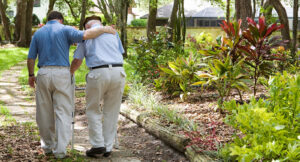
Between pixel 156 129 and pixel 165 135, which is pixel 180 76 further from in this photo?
pixel 165 135

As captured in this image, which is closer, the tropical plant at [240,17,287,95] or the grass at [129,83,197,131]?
the grass at [129,83,197,131]

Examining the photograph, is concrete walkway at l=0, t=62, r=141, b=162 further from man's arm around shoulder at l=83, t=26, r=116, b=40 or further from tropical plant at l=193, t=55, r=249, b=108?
tropical plant at l=193, t=55, r=249, b=108

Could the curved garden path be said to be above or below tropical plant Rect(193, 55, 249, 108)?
below

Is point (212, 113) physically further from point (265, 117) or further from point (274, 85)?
point (265, 117)

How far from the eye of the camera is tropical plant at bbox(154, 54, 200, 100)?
23.6 ft

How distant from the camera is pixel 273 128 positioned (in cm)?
311

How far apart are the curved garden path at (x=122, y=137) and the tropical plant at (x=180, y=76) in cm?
118

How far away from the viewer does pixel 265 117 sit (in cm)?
312

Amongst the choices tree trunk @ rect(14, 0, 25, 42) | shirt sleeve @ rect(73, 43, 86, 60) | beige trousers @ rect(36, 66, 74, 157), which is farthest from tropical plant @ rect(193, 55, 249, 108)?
tree trunk @ rect(14, 0, 25, 42)

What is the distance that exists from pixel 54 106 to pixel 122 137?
1.75 meters

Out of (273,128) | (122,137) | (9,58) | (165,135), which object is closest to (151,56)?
(122,137)

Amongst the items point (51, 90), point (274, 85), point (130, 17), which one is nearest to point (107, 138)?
point (51, 90)

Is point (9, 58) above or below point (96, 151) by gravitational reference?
above

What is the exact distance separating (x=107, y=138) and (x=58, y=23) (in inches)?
60.5
